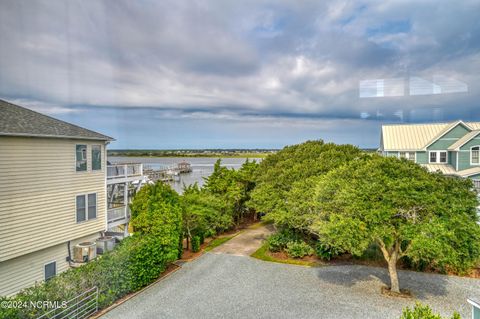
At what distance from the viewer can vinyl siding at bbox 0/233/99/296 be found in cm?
609

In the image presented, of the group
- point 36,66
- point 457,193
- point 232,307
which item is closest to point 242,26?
point 36,66

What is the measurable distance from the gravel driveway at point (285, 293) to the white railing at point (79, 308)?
34cm

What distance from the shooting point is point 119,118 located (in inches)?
199

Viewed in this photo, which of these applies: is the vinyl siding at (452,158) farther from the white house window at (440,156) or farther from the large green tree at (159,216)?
the large green tree at (159,216)

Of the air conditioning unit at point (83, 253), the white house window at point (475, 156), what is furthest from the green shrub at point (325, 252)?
the white house window at point (475, 156)

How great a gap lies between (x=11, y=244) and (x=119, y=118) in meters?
3.75

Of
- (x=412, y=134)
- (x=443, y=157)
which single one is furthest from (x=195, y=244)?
(x=443, y=157)

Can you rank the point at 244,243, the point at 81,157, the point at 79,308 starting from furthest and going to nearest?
the point at 244,243 < the point at 81,157 < the point at 79,308

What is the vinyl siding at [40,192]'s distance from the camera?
5504 millimetres

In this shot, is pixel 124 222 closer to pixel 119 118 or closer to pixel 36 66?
pixel 119 118

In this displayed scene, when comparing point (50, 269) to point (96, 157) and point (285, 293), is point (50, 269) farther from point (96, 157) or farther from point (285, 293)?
point (285, 293)

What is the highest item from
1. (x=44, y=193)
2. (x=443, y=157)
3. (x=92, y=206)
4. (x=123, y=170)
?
(x=443, y=157)

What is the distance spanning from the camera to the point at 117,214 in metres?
9.83

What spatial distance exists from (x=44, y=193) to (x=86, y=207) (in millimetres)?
1955
